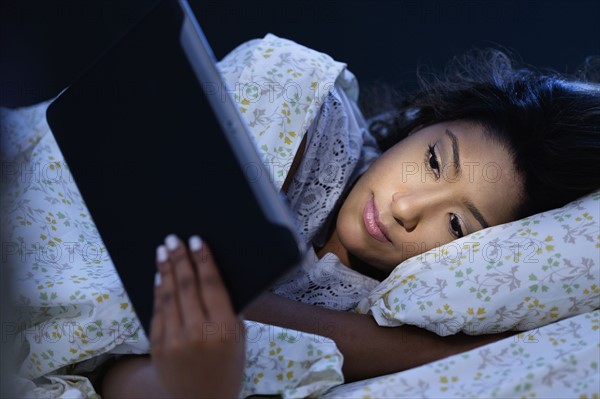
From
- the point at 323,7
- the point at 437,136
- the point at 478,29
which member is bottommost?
the point at 437,136

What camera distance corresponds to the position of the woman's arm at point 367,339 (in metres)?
0.95

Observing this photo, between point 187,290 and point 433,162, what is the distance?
0.51 m

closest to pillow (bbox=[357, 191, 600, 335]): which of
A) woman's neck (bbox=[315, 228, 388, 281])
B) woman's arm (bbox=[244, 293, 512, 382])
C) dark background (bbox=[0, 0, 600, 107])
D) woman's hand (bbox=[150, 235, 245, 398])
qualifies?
woman's arm (bbox=[244, 293, 512, 382])

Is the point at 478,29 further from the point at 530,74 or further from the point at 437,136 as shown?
the point at 437,136

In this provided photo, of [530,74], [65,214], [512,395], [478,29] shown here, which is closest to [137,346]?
[65,214]

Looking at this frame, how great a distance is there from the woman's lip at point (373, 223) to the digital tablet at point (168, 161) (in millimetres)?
306

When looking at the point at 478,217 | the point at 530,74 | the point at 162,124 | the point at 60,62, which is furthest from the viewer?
the point at 60,62

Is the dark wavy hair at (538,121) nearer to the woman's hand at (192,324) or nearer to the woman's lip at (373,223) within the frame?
the woman's lip at (373,223)

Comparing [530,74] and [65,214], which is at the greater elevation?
[65,214]

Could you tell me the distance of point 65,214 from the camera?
1021 millimetres

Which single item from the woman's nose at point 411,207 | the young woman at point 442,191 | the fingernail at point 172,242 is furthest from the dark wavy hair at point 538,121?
the fingernail at point 172,242

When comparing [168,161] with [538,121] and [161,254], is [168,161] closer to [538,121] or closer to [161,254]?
[161,254]

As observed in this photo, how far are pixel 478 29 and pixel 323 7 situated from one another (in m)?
0.34

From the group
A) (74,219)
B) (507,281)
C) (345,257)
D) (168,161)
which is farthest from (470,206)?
(74,219)
